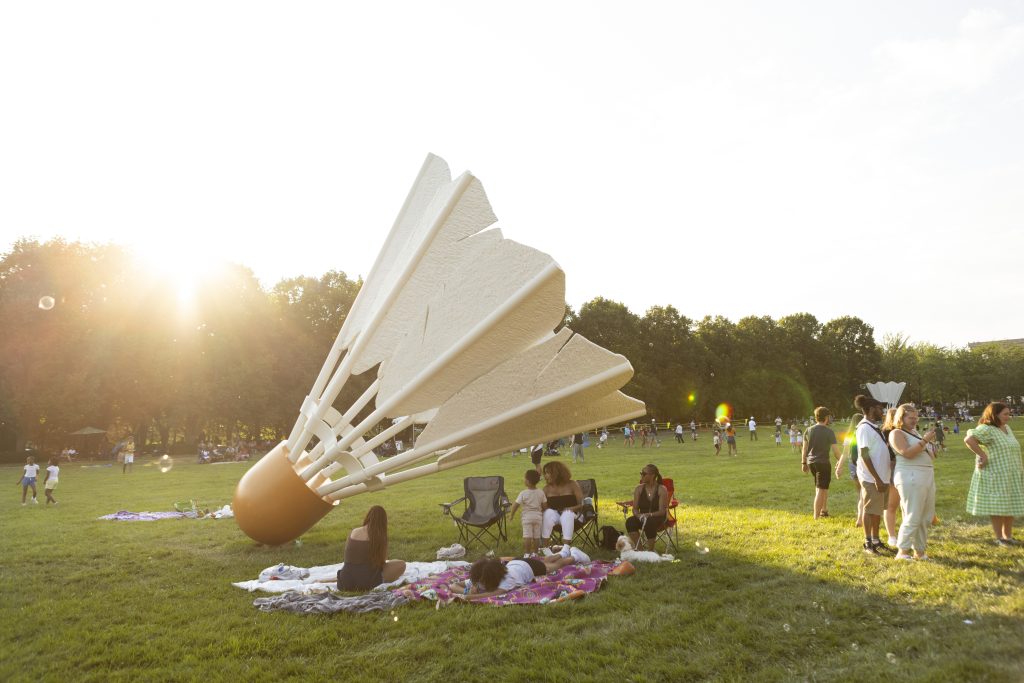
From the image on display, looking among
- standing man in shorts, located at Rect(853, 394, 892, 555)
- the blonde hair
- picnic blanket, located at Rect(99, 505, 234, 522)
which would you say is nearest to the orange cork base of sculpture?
picnic blanket, located at Rect(99, 505, 234, 522)

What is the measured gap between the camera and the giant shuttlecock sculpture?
17.1 feet

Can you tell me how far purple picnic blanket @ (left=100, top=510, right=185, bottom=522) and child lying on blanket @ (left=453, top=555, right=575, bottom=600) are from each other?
8611mm

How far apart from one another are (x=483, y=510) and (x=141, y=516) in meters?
7.61

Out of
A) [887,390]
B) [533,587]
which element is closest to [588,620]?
[533,587]

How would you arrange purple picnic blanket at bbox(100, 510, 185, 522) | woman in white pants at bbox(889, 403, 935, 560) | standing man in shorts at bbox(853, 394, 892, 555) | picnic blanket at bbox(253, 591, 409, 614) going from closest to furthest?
picnic blanket at bbox(253, 591, 409, 614), woman in white pants at bbox(889, 403, 935, 560), standing man in shorts at bbox(853, 394, 892, 555), purple picnic blanket at bbox(100, 510, 185, 522)

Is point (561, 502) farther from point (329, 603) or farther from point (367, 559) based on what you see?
point (329, 603)

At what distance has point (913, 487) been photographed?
21.7 ft

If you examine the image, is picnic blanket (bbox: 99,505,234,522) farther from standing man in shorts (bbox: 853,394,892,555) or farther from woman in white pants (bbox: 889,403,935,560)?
woman in white pants (bbox: 889,403,935,560)

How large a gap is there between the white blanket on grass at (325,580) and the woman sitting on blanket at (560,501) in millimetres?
1239

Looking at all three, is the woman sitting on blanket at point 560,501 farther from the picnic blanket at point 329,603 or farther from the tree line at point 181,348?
the tree line at point 181,348

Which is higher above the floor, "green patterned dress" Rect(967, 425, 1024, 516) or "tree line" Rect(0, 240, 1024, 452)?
"tree line" Rect(0, 240, 1024, 452)

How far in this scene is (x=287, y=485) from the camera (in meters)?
7.13

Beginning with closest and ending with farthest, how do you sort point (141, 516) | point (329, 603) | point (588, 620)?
point (588, 620), point (329, 603), point (141, 516)

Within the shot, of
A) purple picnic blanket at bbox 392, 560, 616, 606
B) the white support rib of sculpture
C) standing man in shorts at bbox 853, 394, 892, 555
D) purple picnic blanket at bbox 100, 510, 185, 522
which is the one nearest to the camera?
purple picnic blanket at bbox 392, 560, 616, 606
